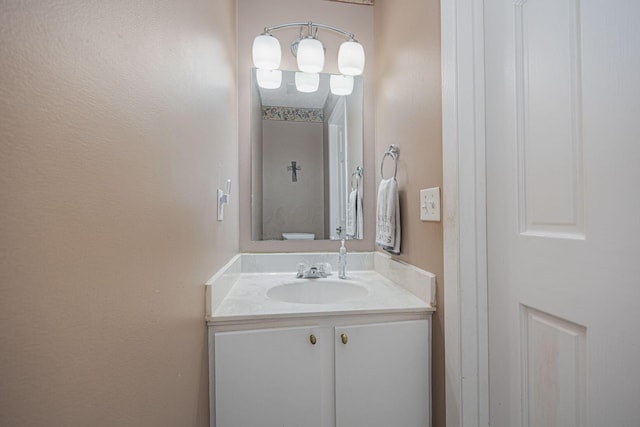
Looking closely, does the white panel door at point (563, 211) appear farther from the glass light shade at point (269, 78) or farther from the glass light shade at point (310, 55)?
the glass light shade at point (269, 78)

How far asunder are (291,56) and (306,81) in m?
0.17

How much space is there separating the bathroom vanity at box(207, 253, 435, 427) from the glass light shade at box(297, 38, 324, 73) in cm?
117

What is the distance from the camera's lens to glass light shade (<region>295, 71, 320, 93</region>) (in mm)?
1640

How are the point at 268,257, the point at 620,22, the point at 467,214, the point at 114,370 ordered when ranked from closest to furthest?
the point at 114,370, the point at 620,22, the point at 467,214, the point at 268,257

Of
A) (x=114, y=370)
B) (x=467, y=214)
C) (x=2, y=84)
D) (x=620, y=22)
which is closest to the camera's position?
(x=2, y=84)

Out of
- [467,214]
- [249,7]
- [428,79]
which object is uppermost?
[249,7]

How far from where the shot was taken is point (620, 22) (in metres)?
0.55

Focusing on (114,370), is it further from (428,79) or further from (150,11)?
(428,79)

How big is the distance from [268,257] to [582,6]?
1.46 m

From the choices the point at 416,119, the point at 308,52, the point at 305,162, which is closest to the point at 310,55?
the point at 308,52

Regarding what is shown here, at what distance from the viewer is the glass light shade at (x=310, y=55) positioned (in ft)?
5.01

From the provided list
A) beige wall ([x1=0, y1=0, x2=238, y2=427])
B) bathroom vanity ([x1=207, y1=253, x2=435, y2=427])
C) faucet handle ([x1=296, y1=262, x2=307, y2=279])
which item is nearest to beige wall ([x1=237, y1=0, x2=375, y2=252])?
faucet handle ([x1=296, y1=262, x2=307, y2=279])

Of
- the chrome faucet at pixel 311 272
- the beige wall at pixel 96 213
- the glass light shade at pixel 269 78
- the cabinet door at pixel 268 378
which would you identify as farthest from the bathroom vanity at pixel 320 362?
the glass light shade at pixel 269 78

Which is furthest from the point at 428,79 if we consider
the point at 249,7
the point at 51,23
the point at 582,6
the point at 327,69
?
the point at 249,7
